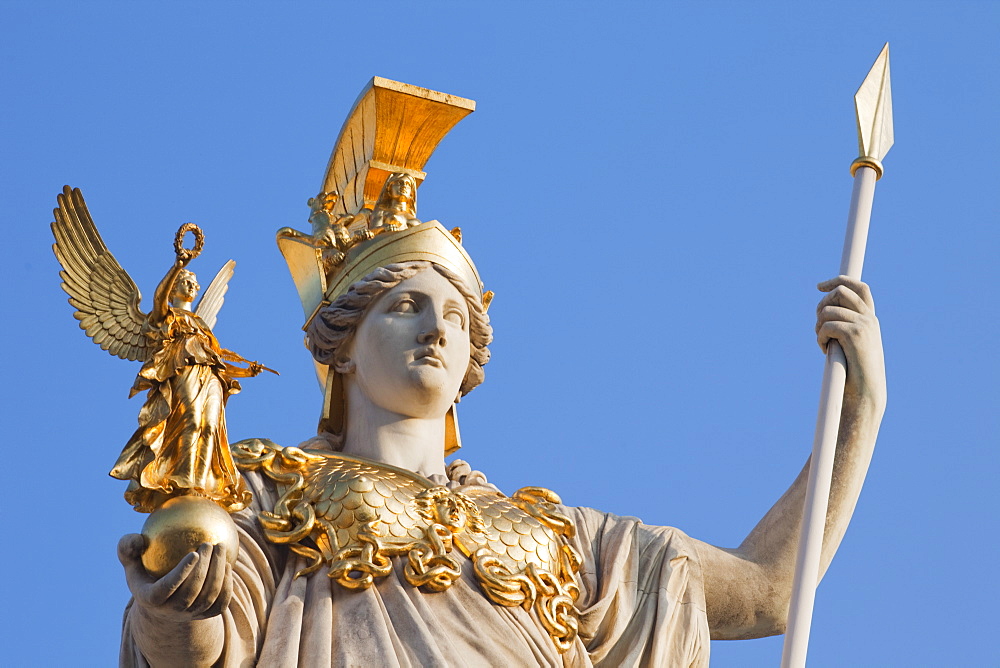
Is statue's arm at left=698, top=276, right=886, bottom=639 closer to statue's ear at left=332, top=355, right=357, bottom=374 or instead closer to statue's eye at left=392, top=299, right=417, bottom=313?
statue's eye at left=392, top=299, right=417, bottom=313

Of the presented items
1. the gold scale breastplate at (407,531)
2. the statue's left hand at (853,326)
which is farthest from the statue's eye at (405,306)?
the statue's left hand at (853,326)

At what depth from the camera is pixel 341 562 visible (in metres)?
12.4

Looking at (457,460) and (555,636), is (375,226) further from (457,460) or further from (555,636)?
(555,636)

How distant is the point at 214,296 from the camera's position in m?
12.2

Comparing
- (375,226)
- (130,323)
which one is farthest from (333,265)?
(130,323)

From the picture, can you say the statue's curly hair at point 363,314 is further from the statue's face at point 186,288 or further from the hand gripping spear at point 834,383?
the statue's face at point 186,288

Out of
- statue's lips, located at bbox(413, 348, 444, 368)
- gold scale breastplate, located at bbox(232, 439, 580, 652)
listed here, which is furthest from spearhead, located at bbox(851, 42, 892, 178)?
gold scale breastplate, located at bbox(232, 439, 580, 652)

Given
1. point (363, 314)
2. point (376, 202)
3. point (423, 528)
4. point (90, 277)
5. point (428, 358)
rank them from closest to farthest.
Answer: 1. point (90, 277)
2. point (423, 528)
3. point (428, 358)
4. point (363, 314)
5. point (376, 202)

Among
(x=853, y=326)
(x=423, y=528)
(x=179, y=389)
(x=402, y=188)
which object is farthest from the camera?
(x=402, y=188)

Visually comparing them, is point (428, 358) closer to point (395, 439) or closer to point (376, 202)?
point (395, 439)

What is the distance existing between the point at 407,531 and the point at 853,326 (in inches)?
110

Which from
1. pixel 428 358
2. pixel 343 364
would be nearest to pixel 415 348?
pixel 428 358

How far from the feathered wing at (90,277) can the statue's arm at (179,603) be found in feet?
5.27

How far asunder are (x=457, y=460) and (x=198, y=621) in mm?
2980
